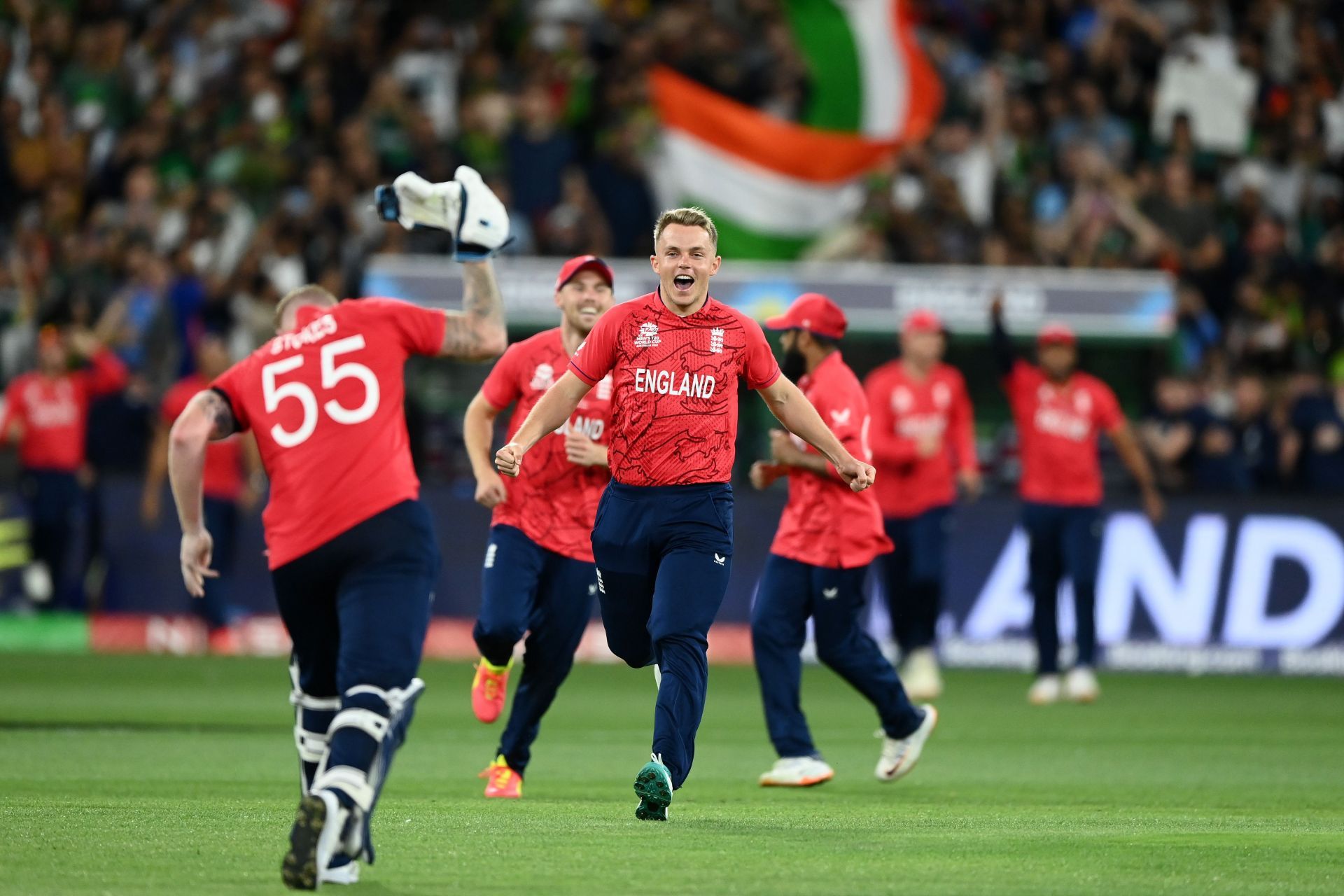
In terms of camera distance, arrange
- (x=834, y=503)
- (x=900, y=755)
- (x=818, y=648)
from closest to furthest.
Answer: (x=900, y=755), (x=818, y=648), (x=834, y=503)

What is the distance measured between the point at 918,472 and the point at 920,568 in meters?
0.82

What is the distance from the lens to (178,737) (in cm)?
1322

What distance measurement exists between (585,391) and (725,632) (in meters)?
12.1

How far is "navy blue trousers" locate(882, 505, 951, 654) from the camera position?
17609 mm

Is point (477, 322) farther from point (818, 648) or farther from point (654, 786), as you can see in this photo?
point (818, 648)

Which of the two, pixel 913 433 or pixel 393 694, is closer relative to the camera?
pixel 393 694

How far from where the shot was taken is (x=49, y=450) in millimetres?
20891

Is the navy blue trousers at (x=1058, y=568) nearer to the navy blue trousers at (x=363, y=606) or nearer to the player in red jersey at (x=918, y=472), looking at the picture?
the player in red jersey at (x=918, y=472)

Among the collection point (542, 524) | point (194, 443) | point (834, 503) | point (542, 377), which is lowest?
point (834, 503)

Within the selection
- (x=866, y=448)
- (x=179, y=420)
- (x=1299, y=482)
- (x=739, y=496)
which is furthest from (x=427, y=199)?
(x=1299, y=482)

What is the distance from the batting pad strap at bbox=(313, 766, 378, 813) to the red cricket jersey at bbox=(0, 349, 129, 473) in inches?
582

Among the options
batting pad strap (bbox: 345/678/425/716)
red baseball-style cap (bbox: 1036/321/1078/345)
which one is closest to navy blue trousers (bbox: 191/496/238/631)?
red baseball-style cap (bbox: 1036/321/1078/345)

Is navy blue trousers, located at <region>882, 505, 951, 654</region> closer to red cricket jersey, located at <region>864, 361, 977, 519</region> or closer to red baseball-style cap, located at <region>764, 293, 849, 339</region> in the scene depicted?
red cricket jersey, located at <region>864, 361, 977, 519</region>

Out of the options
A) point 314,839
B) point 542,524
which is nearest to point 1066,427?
point 542,524
